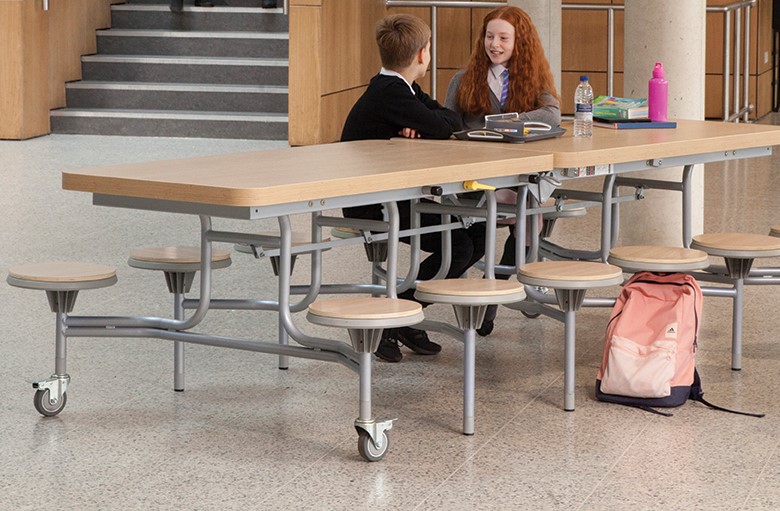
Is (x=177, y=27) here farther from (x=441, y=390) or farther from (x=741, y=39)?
(x=441, y=390)

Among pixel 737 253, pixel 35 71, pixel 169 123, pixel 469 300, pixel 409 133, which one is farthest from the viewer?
pixel 169 123

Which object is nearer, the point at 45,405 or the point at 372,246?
the point at 45,405

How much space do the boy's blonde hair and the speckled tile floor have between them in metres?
1.01

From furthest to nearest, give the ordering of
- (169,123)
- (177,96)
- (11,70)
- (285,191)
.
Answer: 1. (177,96)
2. (169,123)
3. (11,70)
4. (285,191)

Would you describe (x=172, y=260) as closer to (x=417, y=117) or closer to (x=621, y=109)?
(x=417, y=117)

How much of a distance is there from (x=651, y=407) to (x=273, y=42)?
8438 mm

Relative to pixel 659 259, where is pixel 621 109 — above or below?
above

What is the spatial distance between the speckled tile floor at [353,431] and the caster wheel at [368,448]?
25 millimetres

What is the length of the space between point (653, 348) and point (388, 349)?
3.11ft

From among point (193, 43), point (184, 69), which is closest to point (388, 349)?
point (184, 69)

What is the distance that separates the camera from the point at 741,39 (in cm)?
1282

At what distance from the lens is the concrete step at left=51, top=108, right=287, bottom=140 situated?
11109 millimetres

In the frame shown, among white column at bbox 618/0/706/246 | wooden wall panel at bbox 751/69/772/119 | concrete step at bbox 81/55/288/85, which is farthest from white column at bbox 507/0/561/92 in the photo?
wooden wall panel at bbox 751/69/772/119

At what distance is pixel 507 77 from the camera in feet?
15.8
